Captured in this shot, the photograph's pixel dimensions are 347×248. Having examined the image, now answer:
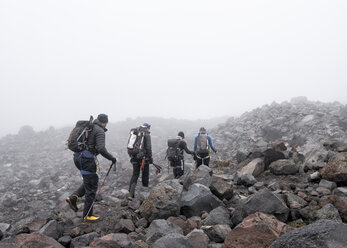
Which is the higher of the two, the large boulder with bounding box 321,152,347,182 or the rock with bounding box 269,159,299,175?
the large boulder with bounding box 321,152,347,182

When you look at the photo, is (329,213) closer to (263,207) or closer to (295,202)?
(295,202)

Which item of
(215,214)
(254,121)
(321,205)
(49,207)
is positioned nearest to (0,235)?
(49,207)

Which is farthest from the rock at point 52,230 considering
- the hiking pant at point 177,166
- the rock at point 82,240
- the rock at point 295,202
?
the hiking pant at point 177,166

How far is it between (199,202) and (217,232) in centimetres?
146

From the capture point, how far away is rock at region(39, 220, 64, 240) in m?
5.27

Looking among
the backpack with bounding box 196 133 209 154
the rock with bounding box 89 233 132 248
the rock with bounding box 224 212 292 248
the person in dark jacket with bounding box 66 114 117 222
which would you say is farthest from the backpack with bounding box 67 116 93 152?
the backpack with bounding box 196 133 209 154

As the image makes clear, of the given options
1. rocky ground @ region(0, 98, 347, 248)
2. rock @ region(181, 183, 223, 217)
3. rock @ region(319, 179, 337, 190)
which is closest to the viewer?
rocky ground @ region(0, 98, 347, 248)

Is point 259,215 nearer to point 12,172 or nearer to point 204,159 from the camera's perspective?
point 204,159

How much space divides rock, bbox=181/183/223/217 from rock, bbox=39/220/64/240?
116 inches

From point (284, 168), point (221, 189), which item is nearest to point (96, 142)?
point (221, 189)

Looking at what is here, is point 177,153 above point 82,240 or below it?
above

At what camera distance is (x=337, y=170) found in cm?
602

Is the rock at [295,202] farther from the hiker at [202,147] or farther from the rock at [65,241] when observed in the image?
the hiker at [202,147]

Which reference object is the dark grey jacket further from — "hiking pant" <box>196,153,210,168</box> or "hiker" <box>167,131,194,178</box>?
"hiking pant" <box>196,153,210,168</box>
